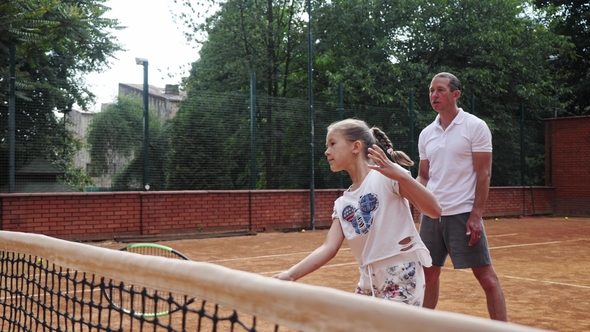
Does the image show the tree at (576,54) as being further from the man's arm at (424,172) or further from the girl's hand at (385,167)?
the girl's hand at (385,167)

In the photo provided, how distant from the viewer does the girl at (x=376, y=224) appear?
9.05 ft

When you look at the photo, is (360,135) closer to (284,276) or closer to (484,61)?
(284,276)

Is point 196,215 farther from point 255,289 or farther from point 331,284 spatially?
point 255,289

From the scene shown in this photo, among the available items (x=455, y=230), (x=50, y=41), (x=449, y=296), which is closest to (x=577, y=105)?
(x=50, y=41)

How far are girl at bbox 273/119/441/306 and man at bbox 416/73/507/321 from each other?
42.6 inches

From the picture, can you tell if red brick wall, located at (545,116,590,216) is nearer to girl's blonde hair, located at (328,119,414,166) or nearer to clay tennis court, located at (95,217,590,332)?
clay tennis court, located at (95,217,590,332)

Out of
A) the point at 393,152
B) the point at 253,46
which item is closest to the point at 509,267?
the point at 393,152

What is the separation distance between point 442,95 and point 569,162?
18896 mm

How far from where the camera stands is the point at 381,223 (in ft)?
9.27

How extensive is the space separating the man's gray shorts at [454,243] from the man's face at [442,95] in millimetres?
665

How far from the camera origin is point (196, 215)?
1328 centimetres

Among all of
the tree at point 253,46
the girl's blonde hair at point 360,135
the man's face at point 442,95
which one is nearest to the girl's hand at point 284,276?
the girl's blonde hair at point 360,135

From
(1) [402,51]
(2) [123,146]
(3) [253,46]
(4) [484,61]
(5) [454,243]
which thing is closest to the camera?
(5) [454,243]

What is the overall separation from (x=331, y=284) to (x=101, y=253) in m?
4.24
